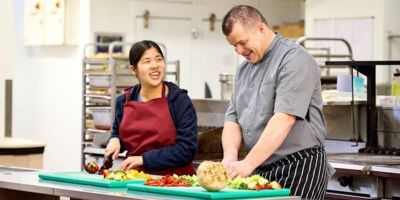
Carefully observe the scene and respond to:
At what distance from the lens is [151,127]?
3.95 metres

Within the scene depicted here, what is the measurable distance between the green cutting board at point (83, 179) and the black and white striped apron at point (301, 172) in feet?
1.90

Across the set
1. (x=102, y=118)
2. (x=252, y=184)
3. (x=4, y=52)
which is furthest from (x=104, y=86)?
(x=252, y=184)

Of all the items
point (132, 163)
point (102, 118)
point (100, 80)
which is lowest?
point (132, 163)

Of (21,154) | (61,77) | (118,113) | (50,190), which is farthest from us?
(61,77)

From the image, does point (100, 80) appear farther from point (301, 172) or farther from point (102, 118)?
point (301, 172)

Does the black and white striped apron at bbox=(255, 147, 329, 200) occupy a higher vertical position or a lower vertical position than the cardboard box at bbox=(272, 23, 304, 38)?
lower

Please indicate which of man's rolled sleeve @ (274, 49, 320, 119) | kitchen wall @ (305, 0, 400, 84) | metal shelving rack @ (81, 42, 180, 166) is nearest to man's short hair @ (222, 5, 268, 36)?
man's rolled sleeve @ (274, 49, 320, 119)

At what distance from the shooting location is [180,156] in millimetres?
3895

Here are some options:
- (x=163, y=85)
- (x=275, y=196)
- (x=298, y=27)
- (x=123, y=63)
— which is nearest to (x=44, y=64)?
(x=123, y=63)

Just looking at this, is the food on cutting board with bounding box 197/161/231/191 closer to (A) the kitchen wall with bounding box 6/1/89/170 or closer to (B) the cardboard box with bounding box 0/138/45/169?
(B) the cardboard box with bounding box 0/138/45/169

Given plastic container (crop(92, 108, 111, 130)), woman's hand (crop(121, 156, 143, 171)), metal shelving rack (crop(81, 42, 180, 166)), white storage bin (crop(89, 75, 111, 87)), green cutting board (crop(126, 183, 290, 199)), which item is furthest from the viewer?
white storage bin (crop(89, 75, 111, 87))

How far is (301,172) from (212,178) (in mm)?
751

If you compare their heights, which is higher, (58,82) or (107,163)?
(58,82)

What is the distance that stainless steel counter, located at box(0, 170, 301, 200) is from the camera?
10.4 feet
